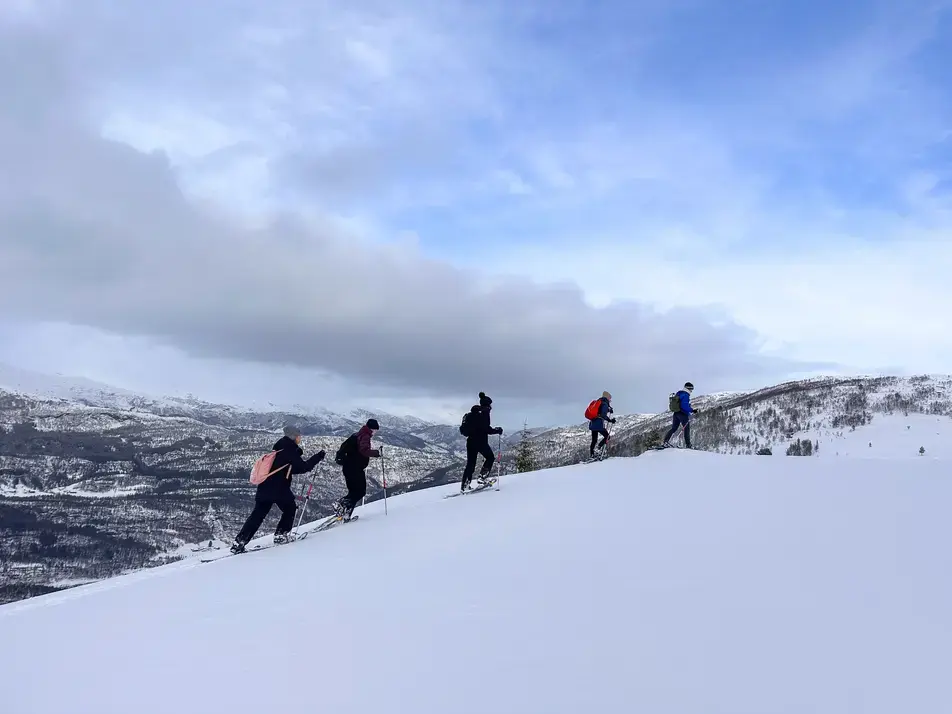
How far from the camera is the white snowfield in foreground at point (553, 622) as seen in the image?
14.8ft

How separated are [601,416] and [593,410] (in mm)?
302

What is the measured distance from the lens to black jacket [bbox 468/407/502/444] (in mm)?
15656

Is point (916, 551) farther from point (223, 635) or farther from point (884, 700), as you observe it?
point (223, 635)

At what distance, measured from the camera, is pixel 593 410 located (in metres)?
18.3

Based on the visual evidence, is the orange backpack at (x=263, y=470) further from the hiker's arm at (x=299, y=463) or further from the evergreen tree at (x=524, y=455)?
the evergreen tree at (x=524, y=455)

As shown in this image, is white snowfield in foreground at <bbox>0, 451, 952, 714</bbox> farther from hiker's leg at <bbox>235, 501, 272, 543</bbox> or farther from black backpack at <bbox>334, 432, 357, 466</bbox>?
black backpack at <bbox>334, 432, 357, 466</bbox>

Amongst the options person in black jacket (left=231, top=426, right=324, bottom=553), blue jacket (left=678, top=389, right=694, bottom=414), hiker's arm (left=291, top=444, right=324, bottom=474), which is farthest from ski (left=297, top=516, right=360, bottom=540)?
blue jacket (left=678, top=389, right=694, bottom=414)

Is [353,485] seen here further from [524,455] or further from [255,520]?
[524,455]

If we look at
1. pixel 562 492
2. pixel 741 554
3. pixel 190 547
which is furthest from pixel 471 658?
pixel 190 547

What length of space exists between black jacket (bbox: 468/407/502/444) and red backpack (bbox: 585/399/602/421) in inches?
156

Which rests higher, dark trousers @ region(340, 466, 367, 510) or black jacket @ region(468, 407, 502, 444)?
black jacket @ region(468, 407, 502, 444)

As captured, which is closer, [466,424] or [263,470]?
[263,470]

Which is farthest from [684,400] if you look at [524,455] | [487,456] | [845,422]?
[845,422]

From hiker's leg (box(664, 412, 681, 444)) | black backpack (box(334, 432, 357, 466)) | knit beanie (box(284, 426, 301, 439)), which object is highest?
hiker's leg (box(664, 412, 681, 444))
